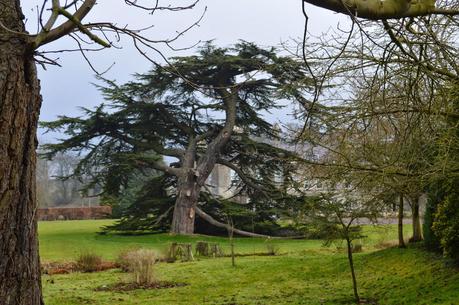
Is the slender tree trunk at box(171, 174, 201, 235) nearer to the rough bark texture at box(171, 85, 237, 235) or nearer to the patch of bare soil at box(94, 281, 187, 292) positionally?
the rough bark texture at box(171, 85, 237, 235)

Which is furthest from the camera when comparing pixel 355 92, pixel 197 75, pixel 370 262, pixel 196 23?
pixel 197 75

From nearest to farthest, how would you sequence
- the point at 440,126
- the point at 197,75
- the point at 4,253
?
the point at 4,253 < the point at 440,126 < the point at 197,75

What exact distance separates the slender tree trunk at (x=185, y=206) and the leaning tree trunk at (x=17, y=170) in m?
25.1

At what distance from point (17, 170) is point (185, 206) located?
83.1 ft

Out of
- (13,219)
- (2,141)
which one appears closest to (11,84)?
(2,141)

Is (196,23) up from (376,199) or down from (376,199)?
up

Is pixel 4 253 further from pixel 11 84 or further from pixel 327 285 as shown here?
pixel 327 285

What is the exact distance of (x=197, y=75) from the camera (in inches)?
1072

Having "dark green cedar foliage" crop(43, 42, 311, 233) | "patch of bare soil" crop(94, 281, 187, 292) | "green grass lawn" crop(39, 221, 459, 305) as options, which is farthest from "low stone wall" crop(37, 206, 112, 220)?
"patch of bare soil" crop(94, 281, 187, 292)

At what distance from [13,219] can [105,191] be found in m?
24.9

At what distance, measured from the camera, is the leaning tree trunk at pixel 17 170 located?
3.42 metres

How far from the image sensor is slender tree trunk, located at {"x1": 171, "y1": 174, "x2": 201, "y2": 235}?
2867cm

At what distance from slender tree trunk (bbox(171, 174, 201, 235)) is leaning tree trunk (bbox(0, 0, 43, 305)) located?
25.1 meters

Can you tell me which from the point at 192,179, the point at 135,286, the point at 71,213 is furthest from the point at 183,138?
the point at 71,213
